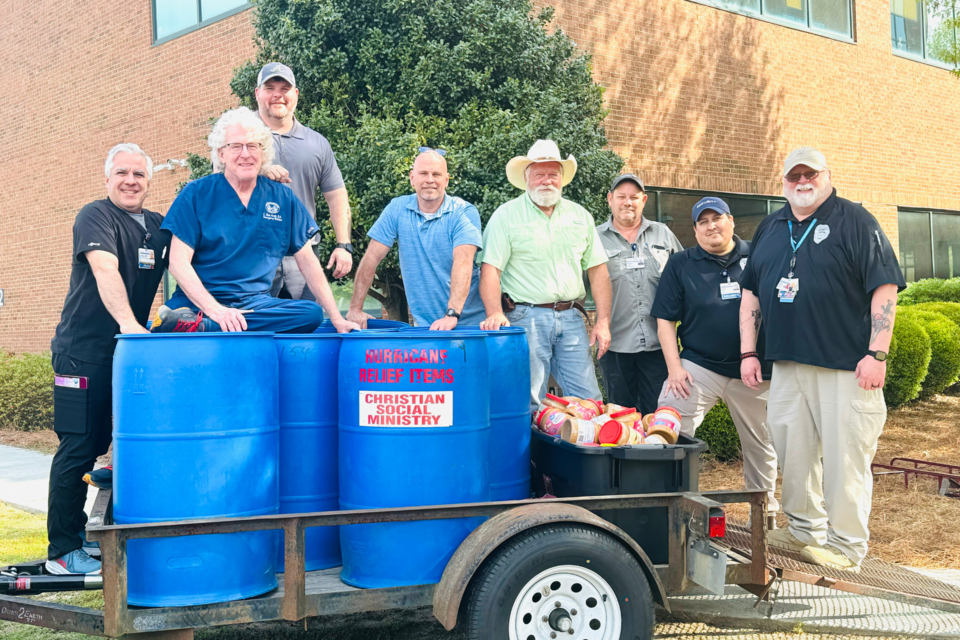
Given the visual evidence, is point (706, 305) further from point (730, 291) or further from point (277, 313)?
point (277, 313)

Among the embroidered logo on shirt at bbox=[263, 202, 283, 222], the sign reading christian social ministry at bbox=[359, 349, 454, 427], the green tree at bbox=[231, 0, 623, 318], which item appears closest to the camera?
the sign reading christian social ministry at bbox=[359, 349, 454, 427]

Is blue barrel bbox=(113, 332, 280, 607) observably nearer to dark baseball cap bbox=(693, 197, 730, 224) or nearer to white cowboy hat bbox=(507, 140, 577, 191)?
white cowboy hat bbox=(507, 140, 577, 191)

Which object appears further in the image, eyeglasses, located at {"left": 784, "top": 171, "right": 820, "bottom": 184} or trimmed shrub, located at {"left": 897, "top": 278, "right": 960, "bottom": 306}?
trimmed shrub, located at {"left": 897, "top": 278, "right": 960, "bottom": 306}

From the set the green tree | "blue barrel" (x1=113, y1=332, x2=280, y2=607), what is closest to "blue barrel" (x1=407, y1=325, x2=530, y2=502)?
"blue barrel" (x1=113, y1=332, x2=280, y2=607)

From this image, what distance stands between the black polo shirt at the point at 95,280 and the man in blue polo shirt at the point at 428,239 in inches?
44.0

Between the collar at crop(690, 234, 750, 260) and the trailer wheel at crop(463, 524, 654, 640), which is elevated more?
the collar at crop(690, 234, 750, 260)

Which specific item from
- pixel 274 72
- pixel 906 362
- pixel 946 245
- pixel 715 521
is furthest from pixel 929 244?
pixel 715 521

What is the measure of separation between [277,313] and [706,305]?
261 centimetres

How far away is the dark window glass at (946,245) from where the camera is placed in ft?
51.9

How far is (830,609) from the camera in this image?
4.20 metres

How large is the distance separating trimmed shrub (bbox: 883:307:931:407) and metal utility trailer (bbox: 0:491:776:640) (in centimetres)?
750

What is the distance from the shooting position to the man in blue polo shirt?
14.9ft

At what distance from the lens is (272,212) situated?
3682 millimetres

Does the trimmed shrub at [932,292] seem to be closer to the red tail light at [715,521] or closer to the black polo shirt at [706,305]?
the black polo shirt at [706,305]
